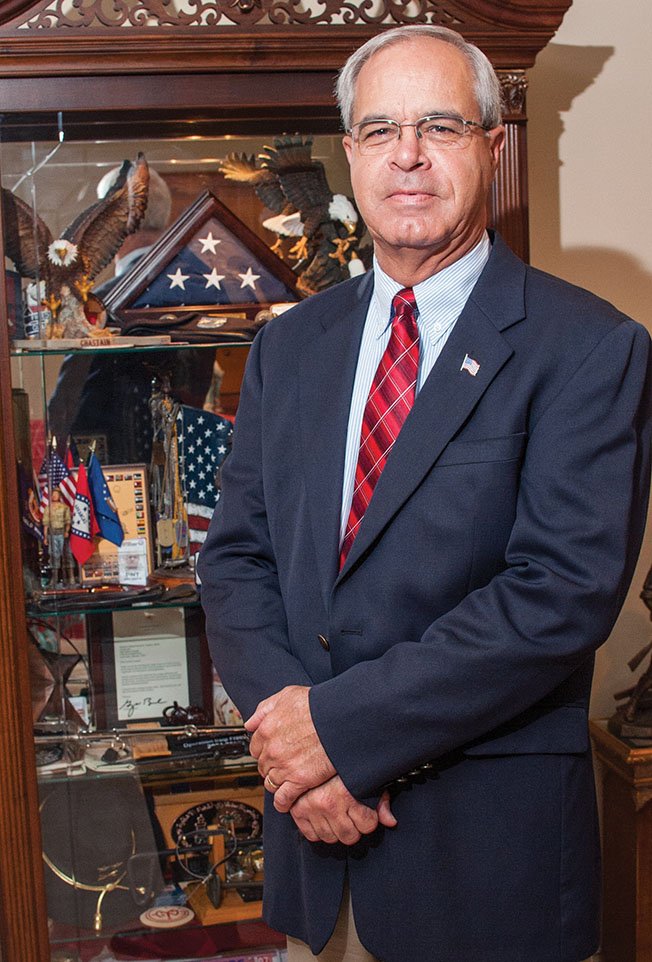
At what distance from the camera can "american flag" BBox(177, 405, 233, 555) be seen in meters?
2.15

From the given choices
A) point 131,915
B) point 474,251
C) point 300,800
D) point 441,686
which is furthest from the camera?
point 131,915

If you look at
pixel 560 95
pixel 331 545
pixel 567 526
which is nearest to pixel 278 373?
pixel 331 545

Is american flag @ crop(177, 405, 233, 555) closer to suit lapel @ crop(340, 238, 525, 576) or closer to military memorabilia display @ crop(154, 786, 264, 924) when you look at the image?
military memorabilia display @ crop(154, 786, 264, 924)

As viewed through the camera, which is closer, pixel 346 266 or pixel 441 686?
pixel 441 686

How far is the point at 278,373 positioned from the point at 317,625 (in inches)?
15.5

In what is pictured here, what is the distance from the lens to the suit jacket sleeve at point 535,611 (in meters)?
1.28

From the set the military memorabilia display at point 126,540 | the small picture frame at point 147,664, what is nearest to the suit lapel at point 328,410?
the military memorabilia display at point 126,540

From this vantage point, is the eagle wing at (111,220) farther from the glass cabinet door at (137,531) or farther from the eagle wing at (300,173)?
the eagle wing at (300,173)

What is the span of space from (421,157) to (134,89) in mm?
691

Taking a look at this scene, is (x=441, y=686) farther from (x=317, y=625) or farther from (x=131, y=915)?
(x=131, y=915)

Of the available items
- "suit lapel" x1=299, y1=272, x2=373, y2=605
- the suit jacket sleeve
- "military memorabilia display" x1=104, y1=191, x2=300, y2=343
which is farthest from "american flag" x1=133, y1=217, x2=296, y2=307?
the suit jacket sleeve

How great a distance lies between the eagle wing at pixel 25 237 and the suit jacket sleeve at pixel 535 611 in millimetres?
1118

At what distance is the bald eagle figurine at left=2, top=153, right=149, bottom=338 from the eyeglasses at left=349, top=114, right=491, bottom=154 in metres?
0.79

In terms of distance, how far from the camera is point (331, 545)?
4.76 ft
